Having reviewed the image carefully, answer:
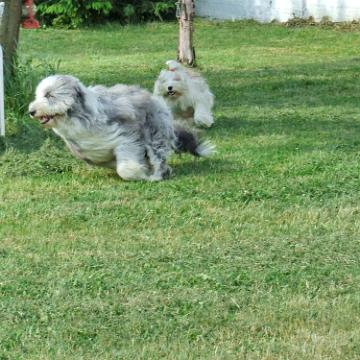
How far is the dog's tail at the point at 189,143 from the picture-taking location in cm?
869

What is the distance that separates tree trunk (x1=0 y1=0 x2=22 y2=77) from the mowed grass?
1.63 m

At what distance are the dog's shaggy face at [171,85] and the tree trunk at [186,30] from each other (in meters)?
5.66

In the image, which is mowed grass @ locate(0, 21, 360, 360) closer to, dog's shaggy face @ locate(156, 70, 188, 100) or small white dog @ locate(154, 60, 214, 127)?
small white dog @ locate(154, 60, 214, 127)

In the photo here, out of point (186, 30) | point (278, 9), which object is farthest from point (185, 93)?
point (278, 9)

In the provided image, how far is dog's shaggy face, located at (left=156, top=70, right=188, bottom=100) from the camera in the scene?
34.7 ft

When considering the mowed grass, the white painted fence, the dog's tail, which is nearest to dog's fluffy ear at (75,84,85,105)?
the mowed grass

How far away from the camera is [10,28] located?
1117 centimetres

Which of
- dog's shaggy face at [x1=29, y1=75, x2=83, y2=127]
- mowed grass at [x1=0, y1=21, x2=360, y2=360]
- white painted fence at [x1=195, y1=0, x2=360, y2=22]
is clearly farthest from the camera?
white painted fence at [x1=195, y1=0, x2=360, y2=22]

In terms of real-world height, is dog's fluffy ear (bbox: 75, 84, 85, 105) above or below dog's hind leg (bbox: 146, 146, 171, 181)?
above

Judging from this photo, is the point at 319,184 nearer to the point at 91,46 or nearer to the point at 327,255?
the point at 327,255

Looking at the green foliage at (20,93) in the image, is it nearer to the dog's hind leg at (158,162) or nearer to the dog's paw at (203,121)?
the dog's paw at (203,121)

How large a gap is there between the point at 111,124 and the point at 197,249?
2140mm

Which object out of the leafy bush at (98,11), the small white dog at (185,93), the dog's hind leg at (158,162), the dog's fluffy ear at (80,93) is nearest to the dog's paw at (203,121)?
the small white dog at (185,93)

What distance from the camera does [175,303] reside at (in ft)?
16.8
